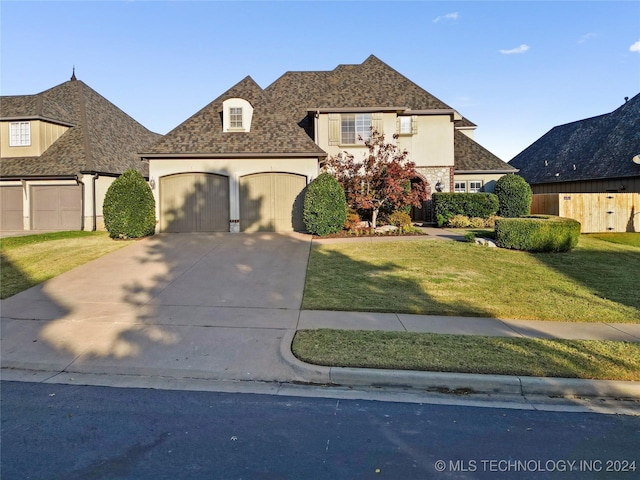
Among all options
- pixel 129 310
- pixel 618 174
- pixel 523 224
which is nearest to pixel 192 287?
pixel 129 310

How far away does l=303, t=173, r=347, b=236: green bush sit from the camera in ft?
52.3

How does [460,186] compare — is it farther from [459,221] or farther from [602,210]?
[602,210]

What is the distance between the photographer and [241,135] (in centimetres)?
1856

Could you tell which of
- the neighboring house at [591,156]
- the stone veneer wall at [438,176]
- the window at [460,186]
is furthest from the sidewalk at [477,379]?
the neighboring house at [591,156]

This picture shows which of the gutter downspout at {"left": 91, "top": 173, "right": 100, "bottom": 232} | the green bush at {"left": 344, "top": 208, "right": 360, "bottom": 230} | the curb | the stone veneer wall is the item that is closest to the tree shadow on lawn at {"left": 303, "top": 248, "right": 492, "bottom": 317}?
the curb

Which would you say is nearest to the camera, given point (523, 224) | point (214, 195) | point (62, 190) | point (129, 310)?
point (129, 310)

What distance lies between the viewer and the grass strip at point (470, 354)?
5.38 meters

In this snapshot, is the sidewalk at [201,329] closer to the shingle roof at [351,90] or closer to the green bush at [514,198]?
the shingle roof at [351,90]

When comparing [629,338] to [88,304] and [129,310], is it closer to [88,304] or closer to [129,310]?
[129,310]

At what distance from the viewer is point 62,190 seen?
20.8m

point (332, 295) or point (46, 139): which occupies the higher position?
point (46, 139)

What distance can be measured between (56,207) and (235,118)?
10.2 m

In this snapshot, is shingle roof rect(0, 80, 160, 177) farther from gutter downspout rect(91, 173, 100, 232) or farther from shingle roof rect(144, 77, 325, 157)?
shingle roof rect(144, 77, 325, 157)

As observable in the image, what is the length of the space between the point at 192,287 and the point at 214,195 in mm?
8812
